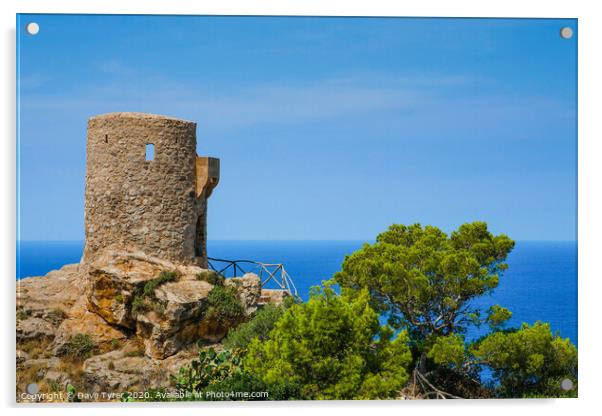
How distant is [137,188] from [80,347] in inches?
129

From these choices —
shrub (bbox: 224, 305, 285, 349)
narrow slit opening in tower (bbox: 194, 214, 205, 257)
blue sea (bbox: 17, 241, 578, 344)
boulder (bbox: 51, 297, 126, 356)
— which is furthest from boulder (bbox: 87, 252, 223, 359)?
narrow slit opening in tower (bbox: 194, 214, 205, 257)

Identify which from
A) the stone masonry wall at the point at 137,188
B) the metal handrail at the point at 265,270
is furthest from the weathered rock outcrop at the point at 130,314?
the metal handrail at the point at 265,270

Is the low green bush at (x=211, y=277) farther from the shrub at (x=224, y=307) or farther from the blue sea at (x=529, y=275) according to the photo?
the blue sea at (x=529, y=275)

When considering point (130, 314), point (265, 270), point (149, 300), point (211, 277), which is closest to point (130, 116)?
point (211, 277)

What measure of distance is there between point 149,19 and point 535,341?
8.70 meters

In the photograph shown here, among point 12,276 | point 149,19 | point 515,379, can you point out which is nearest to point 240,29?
point 149,19

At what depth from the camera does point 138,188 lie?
62.7ft

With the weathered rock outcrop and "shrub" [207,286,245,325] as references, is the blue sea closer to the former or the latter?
the weathered rock outcrop

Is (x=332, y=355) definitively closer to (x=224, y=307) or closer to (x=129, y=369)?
(x=224, y=307)

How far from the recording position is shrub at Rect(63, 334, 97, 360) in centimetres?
1814

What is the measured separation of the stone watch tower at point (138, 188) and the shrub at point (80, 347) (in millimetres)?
1711

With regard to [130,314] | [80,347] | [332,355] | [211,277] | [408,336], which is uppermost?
[211,277]

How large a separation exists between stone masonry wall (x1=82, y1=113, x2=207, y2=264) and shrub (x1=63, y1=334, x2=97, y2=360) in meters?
1.72
